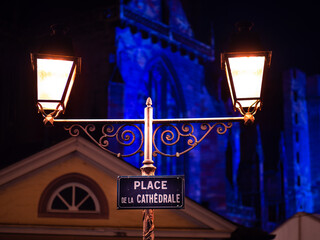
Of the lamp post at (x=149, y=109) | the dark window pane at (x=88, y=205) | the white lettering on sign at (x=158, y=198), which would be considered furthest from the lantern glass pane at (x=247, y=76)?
the dark window pane at (x=88, y=205)

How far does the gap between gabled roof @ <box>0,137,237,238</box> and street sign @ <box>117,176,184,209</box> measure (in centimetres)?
627

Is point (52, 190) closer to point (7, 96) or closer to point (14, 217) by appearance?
point (14, 217)

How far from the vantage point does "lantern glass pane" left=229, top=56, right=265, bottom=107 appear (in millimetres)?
5184

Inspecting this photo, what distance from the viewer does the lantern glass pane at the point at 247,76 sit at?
5184mm

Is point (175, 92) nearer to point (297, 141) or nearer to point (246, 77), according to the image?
point (246, 77)

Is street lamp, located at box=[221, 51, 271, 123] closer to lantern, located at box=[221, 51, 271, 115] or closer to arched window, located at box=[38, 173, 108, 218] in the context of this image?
lantern, located at box=[221, 51, 271, 115]

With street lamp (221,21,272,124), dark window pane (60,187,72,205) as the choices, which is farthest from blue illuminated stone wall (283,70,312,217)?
street lamp (221,21,272,124)

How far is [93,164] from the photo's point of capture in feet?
38.4

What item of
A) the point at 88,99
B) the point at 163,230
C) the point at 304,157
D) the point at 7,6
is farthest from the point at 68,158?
→ the point at 304,157

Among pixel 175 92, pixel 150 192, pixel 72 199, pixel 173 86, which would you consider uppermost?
pixel 173 86

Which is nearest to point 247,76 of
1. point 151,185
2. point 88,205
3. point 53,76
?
point 151,185

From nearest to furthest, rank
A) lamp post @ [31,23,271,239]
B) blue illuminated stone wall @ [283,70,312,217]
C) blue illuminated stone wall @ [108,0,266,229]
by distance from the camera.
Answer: lamp post @ [31,23,271,239], blue illuminated stone wall @ [108,0,266,229], blue illuminated stone wall @ [283,70,312,217]

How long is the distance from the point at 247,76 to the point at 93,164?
7032mm

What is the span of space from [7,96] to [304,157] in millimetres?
30038
